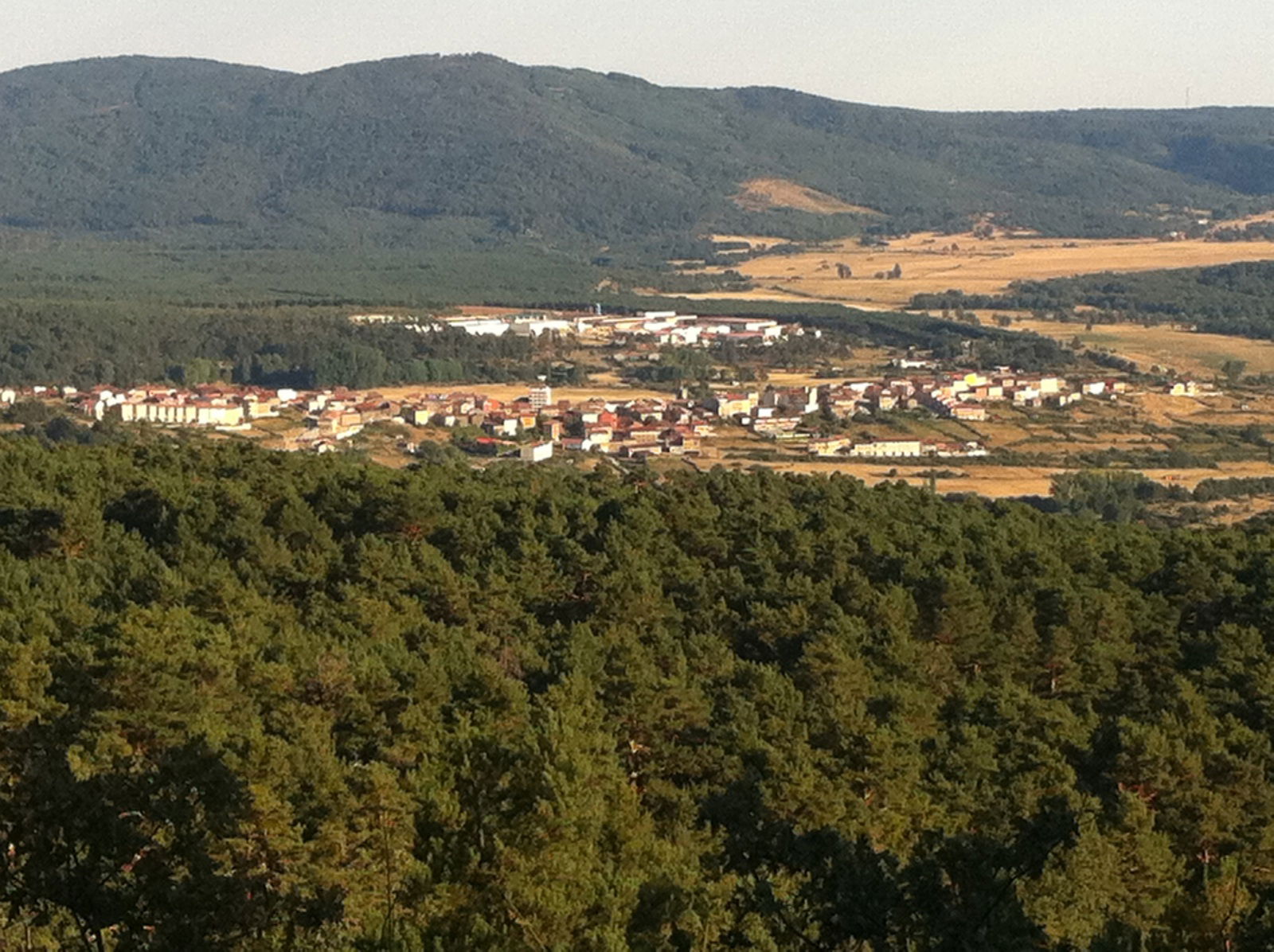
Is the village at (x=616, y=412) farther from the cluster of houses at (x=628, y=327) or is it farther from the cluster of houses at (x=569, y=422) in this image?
the cluster of houses at (x=628, y=327)

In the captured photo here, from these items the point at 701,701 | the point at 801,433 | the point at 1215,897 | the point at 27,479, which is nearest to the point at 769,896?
the point at 1215,897

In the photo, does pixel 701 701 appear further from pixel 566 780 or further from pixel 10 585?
pixel 10 585

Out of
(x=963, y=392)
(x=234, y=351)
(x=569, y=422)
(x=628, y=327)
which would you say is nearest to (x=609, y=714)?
(x=569, y=422)

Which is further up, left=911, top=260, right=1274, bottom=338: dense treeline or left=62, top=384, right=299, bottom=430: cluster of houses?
left=911, top=260, right=1274, bottom=338: dense treeline

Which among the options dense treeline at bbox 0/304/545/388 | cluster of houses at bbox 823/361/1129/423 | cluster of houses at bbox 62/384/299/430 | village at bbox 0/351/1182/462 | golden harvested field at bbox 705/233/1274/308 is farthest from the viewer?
golden harvested field at bbox 705/233/1274/308

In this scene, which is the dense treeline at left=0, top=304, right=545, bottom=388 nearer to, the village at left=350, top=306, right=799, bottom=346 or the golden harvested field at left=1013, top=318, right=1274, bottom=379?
the village at left=350, top=306, right=799, bottom=346

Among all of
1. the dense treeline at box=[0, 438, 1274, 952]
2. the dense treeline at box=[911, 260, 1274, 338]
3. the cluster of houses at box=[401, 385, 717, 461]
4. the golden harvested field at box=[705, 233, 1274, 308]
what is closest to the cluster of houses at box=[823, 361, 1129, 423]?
the cluster of houses at box=[401, 385, 717, 461]

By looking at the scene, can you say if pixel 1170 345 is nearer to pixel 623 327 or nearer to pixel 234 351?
pixel 623 327
